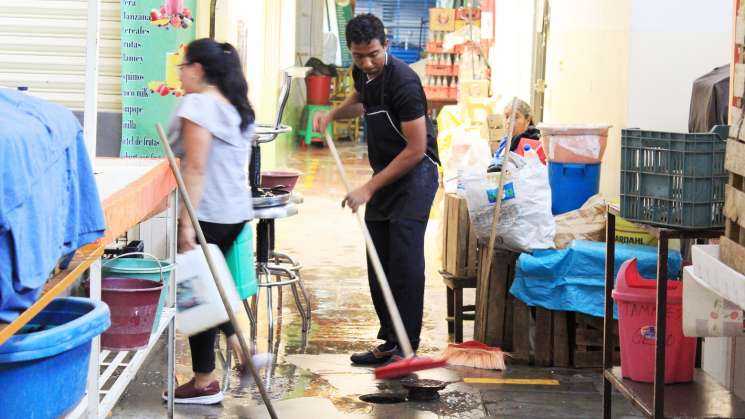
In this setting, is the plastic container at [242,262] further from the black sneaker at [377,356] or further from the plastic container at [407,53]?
the plastic container at [407,53]

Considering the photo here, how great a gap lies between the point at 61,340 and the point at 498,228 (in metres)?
4.36

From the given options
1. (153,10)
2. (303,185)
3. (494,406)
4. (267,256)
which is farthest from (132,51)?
(303,185)

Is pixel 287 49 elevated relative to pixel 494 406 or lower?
elevated

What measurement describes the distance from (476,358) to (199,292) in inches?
82.5

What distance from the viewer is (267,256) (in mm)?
7680

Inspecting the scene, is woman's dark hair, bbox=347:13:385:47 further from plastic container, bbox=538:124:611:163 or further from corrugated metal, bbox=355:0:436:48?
corrugated metal, bbox=355:0:436:48

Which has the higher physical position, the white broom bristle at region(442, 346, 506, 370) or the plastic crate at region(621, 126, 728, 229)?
the plastic crate at region(621, 126, 728, 229)

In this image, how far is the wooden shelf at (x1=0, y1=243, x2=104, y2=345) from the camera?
2.86 m

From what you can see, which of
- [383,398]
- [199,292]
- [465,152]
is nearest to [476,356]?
[383,398]

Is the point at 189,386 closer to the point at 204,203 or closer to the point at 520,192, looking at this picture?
the point at 204,203

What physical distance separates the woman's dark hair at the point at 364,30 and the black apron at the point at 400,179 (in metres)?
0.30

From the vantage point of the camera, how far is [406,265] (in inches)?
269

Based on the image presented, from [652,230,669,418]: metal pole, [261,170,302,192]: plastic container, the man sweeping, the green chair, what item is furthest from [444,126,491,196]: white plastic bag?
the green chair

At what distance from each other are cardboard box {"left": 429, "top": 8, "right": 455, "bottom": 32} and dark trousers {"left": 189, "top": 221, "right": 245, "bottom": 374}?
1620 centimetres
